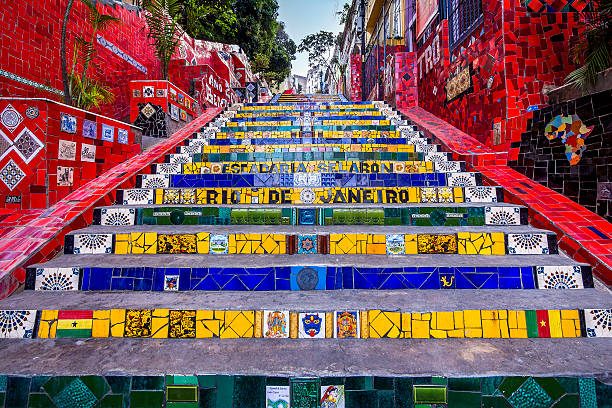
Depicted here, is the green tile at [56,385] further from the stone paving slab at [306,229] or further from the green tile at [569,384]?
the green tile at [569,384]

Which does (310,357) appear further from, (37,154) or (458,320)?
(37,154)

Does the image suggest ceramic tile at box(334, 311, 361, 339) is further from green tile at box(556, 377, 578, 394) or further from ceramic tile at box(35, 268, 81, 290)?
ceramic tile at box(35, 268, 81, 290)

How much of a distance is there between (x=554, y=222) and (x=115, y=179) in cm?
390

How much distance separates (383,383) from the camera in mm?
1268

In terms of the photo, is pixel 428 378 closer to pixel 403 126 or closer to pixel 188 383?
pixel 188 383

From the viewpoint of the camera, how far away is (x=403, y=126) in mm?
4832

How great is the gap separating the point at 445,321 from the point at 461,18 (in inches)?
185

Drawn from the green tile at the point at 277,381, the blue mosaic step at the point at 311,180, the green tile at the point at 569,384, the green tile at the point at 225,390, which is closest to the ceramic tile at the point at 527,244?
the blue mosaic step at the point at 311,180

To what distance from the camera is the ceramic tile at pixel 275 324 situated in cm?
Answer: 160

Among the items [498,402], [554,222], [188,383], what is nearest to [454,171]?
[554,222]

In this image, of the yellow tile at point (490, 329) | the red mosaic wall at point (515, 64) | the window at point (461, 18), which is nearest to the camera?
the yellow tile at point (490, 329)

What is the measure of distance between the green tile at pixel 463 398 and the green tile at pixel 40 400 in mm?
1732

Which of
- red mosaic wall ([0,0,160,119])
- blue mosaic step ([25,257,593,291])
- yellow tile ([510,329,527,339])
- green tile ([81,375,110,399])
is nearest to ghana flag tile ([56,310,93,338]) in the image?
blue mosaic step ([25,257,593,291])

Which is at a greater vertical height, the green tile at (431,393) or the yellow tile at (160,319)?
the yellow tile at (160,319)
